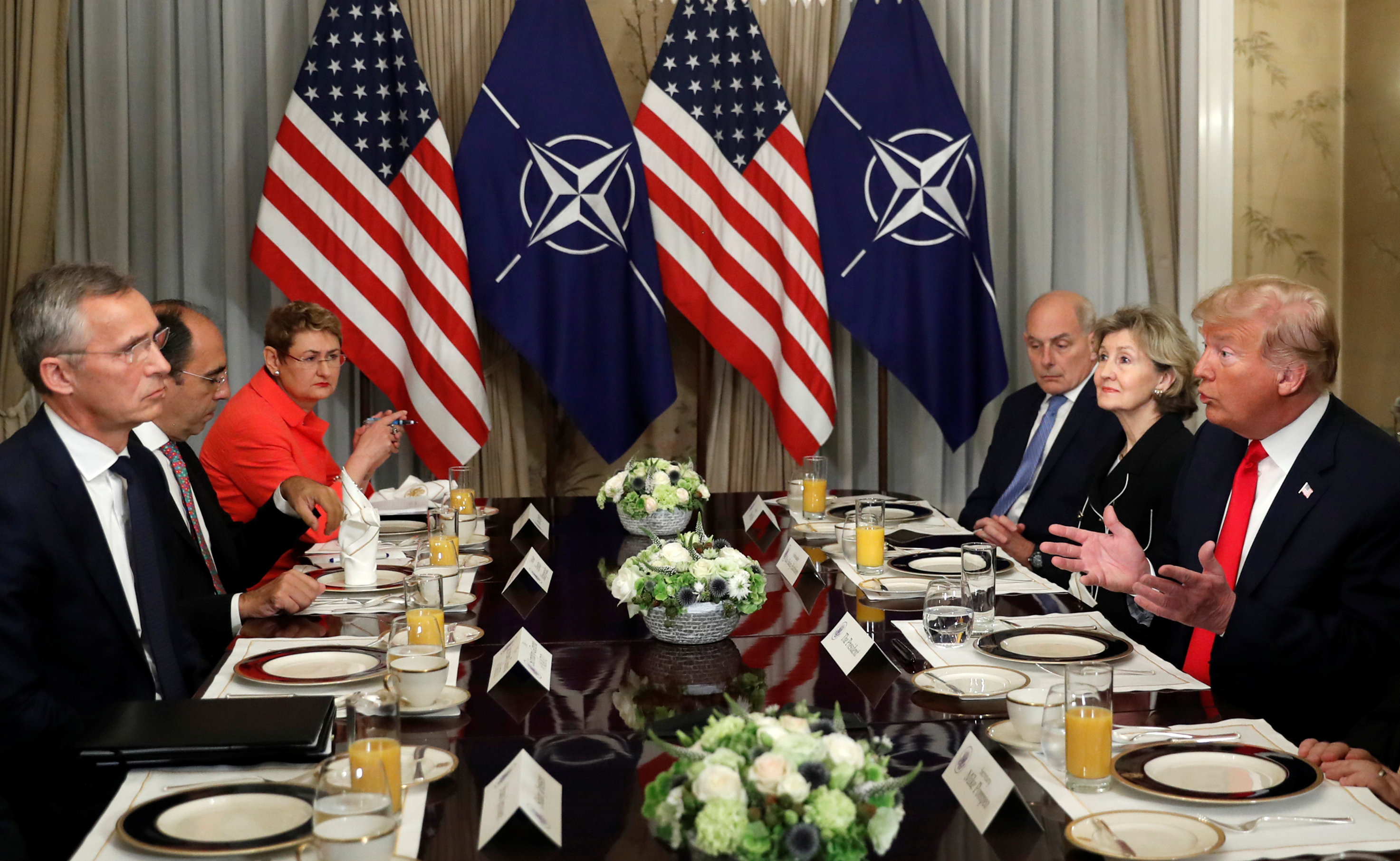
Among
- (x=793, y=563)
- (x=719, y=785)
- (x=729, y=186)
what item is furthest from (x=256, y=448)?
(x=719, y=785)

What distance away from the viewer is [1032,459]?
402cm

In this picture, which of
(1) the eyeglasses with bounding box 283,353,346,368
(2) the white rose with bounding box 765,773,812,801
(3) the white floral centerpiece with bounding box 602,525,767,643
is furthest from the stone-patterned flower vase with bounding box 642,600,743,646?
(1) the eyeglasses with bounding box 283,353,346,368

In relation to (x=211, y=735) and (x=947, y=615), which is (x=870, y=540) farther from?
(x=211, y=735)

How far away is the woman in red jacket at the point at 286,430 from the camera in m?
3.45

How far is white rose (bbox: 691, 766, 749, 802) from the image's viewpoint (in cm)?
107

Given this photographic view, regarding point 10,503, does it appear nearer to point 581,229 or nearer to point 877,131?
point 581,229

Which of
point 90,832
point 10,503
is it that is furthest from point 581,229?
point 90,832

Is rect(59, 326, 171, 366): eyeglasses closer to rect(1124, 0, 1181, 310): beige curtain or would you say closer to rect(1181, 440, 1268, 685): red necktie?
rect(1181, 440, 1268, 685): red necktie

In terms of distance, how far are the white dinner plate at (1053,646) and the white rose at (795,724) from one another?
0.97 metres

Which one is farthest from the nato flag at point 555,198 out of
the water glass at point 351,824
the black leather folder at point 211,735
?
the water glass at point 351,824

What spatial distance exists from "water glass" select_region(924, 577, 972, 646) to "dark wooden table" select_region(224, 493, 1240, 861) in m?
0.11

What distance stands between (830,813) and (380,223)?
416cm

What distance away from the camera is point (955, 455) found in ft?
18.4

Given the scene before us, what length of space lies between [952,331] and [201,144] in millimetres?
3157
